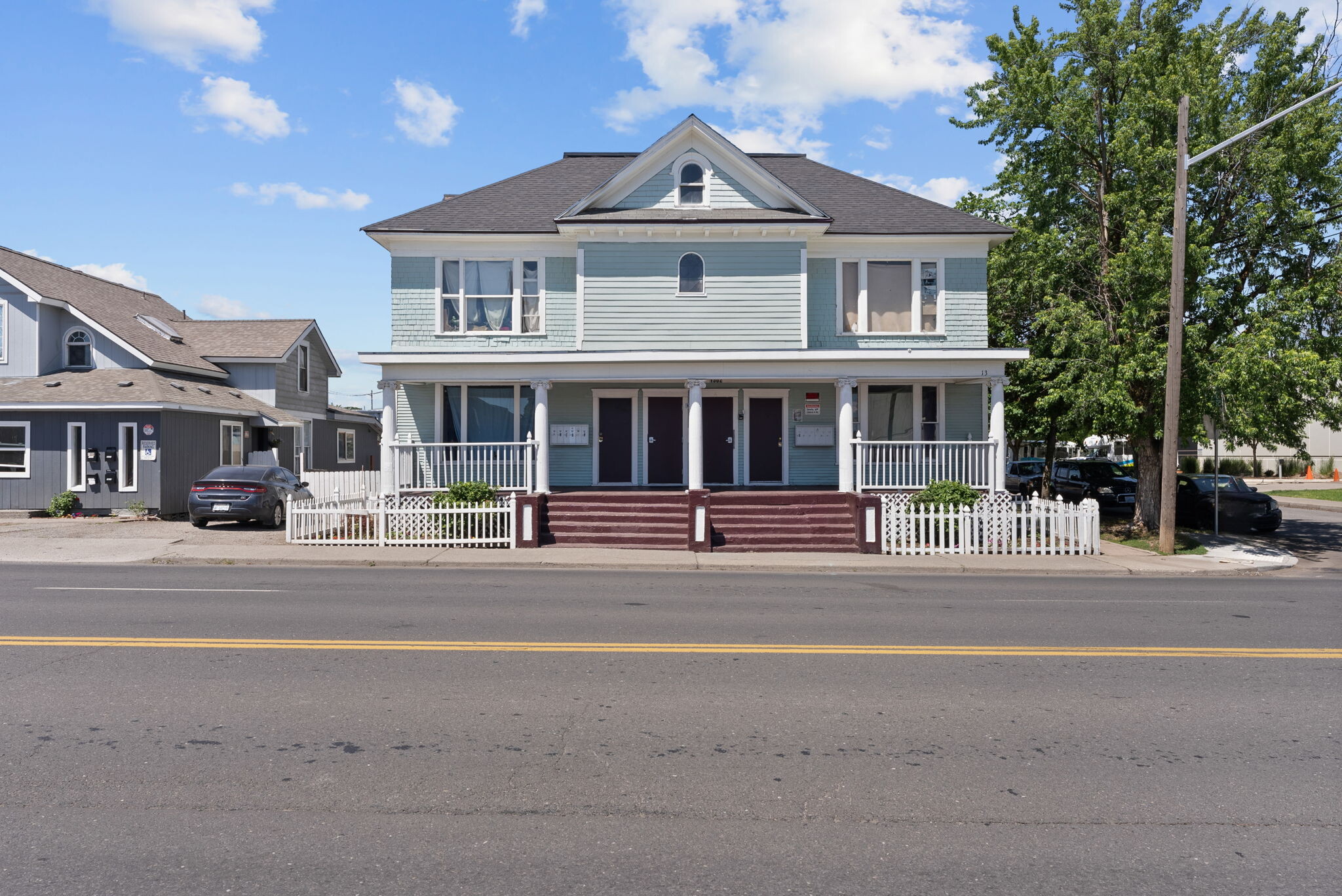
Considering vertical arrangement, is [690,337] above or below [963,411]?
above

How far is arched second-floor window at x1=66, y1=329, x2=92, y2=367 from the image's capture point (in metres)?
26.0

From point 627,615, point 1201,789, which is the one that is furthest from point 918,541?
point 1201,789

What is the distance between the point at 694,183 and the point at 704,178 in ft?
0.84

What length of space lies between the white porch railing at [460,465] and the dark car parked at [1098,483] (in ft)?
49.9

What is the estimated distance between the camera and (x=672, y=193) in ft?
66.6

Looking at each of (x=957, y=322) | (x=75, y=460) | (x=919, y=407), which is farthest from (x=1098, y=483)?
(x=75, y=460)

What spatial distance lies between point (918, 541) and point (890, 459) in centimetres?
332

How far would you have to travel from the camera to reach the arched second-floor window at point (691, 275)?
20.3m

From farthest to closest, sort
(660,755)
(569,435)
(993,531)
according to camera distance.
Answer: (569,435) < (993,531) < (660,755)

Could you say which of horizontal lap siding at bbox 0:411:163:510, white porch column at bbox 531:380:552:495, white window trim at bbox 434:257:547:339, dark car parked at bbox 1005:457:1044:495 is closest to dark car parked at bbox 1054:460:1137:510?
dark car parked at bbox 1005:457:1044:495

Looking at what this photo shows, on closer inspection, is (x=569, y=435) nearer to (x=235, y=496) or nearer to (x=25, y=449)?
(x=235, y=496)

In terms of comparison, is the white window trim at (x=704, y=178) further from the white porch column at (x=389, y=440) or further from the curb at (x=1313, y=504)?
the curb at (x=1313, y=504)

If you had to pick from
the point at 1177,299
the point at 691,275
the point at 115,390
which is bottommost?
the point at 115,390

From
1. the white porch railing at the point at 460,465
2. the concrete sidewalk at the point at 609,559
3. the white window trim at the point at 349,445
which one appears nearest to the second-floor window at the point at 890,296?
the concrete sidewalk at the point at 609,559
